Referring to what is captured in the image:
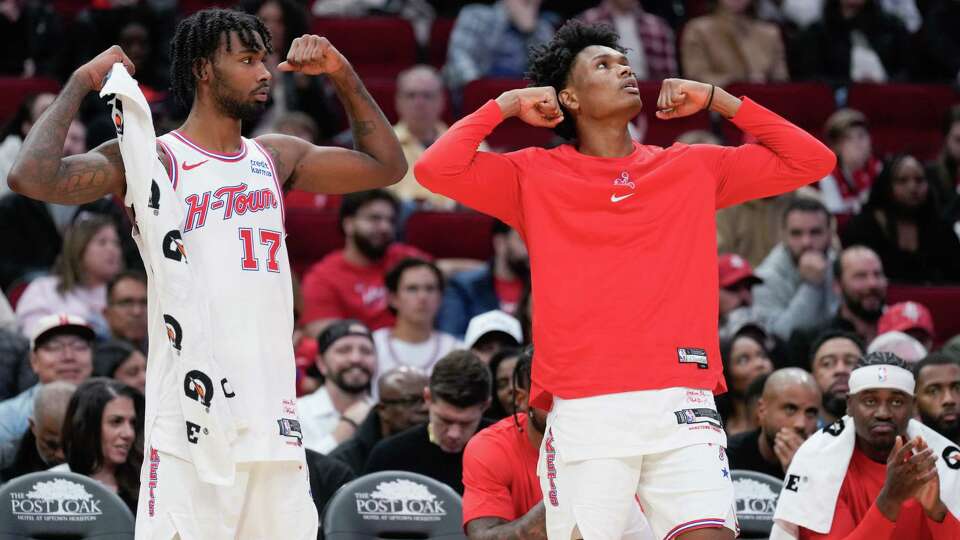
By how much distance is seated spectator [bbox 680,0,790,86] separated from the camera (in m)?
11.9

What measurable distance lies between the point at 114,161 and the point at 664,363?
1697mm

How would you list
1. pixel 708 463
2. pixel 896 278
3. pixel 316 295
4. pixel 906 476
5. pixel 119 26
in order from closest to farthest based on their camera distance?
pixel 708 463 → pixel 906 476 → pixel 316 295 → pixel 896 278 → pixel 119 26

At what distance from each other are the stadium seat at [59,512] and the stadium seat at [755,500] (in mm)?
2436

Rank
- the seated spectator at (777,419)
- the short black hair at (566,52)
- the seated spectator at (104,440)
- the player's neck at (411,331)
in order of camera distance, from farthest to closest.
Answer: the player's neck at (411,331)
the seated spectator at (777,419)
the seated spectator at (104,440)
the short black hair at (566,52)

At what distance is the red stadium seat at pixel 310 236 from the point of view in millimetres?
10094

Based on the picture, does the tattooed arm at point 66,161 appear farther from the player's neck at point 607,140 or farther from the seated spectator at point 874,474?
the seated spectator at point 874,474

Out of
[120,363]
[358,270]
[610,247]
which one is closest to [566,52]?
[610,247]

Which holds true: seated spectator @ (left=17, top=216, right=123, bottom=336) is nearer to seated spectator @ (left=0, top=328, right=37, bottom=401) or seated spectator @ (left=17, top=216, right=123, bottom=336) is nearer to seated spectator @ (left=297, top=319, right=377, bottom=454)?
seated spectator @ (left=0, top=328, right=37, bottom=401)

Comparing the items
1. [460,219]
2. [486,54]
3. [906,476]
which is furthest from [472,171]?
[486,54]

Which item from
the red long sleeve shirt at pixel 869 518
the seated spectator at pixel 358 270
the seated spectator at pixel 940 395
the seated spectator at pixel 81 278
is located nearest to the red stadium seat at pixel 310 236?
the seated spectator at pixel 358 270

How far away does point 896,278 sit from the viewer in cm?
1010

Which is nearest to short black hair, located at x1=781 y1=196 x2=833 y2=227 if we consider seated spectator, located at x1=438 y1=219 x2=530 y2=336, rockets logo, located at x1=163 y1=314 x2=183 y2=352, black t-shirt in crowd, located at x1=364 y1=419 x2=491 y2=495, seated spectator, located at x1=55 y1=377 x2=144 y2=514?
seated spectator, located at x1=438 y1=219 x2=530 y2=336

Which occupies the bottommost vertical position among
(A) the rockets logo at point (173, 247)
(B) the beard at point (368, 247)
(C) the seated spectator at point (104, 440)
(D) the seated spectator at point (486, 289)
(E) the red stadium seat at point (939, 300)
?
(C) the seated spectator at point (104, 440)

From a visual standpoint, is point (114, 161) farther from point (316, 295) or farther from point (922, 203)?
point (922, 203)
